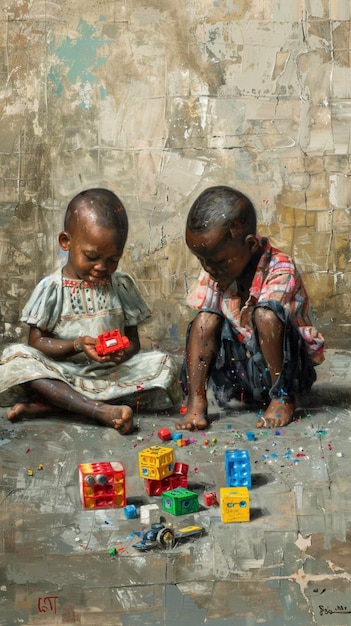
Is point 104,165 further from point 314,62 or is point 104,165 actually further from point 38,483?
point 38,483

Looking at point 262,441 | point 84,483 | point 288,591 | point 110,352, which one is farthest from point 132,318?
point 288,591

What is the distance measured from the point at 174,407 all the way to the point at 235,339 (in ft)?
1.18

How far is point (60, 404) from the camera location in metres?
4.13

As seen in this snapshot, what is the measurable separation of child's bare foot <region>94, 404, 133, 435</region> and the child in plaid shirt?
7.3 inches

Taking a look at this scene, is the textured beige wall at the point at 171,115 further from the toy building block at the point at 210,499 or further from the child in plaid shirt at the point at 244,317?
the toy building block at the point at 210,499

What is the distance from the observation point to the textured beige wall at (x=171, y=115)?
185 inches

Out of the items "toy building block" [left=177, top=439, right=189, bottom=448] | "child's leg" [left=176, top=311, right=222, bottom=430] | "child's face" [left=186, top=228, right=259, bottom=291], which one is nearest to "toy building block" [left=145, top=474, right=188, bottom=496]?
"toy building block" [left=177, top=439, right=189, bottom=448]

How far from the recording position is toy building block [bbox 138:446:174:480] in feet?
11.3

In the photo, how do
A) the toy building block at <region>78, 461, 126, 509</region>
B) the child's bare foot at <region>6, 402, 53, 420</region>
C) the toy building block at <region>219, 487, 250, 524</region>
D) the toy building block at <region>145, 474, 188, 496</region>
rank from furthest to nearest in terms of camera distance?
the child's bare foot at <region>6, 402, 53, 420</region>
the toy building block at <region>145, 474, 188, 496</region>
the toy building block at <region>78, 461, 126, 509</region>
the toy building block at <region>219, 487, 250, 524</region>

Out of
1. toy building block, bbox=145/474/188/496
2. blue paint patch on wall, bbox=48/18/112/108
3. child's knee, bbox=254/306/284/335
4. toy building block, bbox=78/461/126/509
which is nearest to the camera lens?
toy building block, bbox=78/461/126/509

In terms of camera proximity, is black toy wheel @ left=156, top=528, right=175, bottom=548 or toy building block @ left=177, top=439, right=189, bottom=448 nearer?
black toy wheel @ left=156, top=528, right=175, bottom=548
